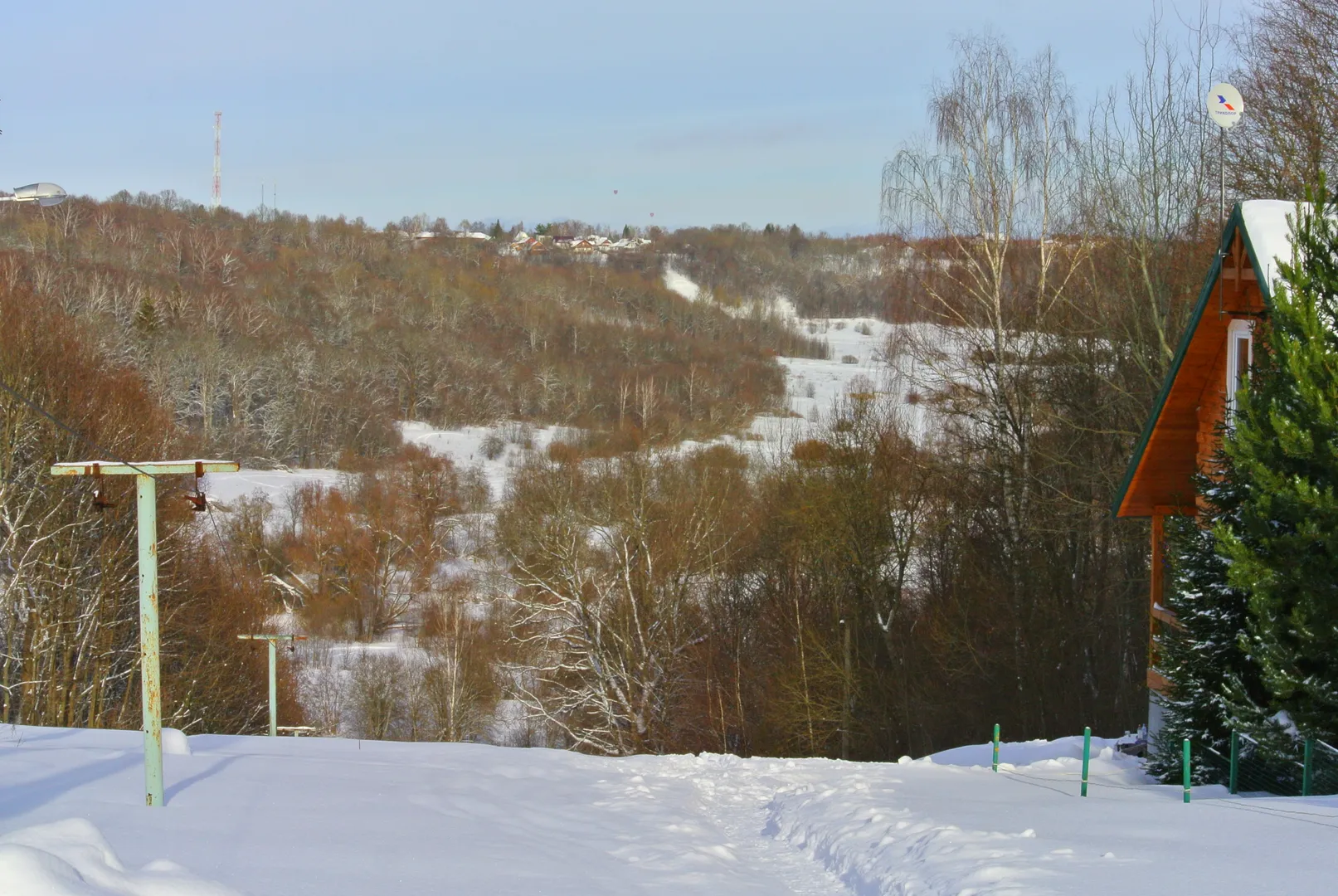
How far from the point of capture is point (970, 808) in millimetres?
11023

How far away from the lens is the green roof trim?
503 inches

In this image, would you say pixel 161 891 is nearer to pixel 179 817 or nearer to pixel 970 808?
pixel 179 817

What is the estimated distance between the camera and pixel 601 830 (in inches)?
436

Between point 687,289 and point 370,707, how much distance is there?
370ft

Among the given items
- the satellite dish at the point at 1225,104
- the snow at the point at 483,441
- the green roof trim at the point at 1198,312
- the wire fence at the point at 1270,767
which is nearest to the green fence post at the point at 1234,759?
the wire fence at the point at 1270,767

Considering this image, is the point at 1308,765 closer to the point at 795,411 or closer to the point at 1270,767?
the point at 1270,767

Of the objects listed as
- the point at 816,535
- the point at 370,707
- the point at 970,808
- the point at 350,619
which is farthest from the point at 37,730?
the point at 350,619

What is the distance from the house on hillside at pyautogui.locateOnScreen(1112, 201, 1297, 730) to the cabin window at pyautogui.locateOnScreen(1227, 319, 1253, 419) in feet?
0.03

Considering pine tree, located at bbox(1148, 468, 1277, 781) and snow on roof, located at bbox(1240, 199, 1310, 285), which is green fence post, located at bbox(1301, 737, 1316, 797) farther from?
snow on roof, located at bbox(1240, 199, 1310, 285)

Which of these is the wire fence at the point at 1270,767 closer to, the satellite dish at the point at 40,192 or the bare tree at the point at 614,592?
the satellite dish at the point at 40,192

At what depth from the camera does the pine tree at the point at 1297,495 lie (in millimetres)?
10406

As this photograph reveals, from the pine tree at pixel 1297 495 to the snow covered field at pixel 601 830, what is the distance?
135 centimetres

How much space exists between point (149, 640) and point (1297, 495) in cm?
1014

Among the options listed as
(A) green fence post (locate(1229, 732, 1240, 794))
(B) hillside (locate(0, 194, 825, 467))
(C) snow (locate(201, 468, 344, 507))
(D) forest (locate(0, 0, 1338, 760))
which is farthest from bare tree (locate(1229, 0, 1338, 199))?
(C) snow (locate(201, 468, 344, 507))
